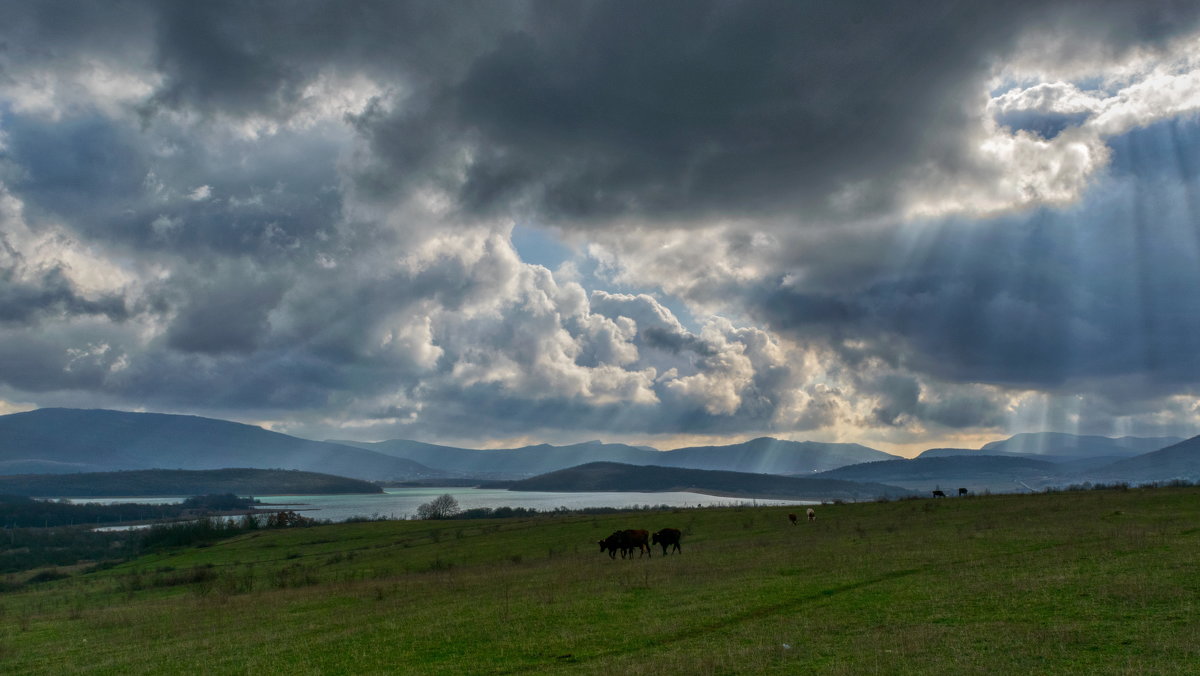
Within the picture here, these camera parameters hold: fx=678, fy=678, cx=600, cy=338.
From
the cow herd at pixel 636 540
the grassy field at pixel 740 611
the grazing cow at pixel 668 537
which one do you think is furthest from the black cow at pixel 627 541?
the grassy field at pixel 740 611

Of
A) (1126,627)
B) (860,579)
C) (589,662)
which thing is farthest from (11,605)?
(1126,627)

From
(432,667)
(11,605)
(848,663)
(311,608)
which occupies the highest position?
(848,663)

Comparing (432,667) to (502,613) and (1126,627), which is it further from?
(1126,627)

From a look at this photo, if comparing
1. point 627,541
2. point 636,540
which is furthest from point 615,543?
point 636,540

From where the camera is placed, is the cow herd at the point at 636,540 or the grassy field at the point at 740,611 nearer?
the grassy field at the point at 740,611

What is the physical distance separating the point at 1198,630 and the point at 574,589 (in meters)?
21.6

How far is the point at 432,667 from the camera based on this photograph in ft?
62.8

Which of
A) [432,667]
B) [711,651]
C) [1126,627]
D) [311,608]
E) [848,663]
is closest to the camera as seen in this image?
[848,663]

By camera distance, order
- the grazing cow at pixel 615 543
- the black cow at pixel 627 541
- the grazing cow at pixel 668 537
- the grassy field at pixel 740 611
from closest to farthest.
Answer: the grassy field at pixel 740 611 < the black cow at pixel 627 541 < the grazing cow at pixel 615 543 < the grazing cow at pixel 668 537

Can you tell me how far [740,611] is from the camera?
22750 millimetres

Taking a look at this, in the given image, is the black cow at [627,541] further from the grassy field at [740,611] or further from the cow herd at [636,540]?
the grassy field at [740,611]

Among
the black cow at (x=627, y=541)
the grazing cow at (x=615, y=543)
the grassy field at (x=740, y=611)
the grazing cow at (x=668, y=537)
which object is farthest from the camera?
the grazing cow at (x=668, y=537)

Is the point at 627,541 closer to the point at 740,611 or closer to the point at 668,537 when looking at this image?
the point at 668,537

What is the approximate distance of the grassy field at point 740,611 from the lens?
1655 centimetres
